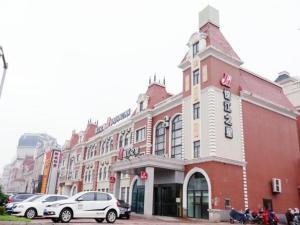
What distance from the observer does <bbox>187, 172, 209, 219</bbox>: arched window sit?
24.5 m

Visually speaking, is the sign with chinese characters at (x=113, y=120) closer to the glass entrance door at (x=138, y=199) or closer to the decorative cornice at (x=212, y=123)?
the glass entrance door at (x=138, y=199)

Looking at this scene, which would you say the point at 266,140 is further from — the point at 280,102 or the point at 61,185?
the point at 61,185

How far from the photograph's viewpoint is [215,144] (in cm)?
2486

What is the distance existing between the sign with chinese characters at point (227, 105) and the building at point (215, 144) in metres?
0.09

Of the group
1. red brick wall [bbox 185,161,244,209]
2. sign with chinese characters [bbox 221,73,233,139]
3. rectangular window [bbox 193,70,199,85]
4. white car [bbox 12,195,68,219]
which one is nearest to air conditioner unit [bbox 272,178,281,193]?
red brick wall [bbox 185,161,244,209]

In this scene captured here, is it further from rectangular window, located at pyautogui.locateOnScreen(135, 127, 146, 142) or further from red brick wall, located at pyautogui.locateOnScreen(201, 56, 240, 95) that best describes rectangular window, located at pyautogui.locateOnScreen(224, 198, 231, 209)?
rectangular window, located at pyautogui.locateOnScreen(135, 127, 146, 142)

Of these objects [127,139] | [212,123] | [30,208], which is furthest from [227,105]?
[127,139]

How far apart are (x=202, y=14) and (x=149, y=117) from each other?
497 inches

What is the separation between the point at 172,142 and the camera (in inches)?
1233

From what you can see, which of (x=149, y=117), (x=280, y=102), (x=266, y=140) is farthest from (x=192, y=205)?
(x=280, y=102)

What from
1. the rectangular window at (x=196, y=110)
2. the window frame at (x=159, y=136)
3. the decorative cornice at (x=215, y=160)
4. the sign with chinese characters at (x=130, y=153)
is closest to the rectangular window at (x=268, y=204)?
Result: the decorative cornice at (x=215, y=160)

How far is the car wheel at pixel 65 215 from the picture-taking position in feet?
50.4

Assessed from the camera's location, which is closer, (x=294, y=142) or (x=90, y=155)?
(x=294, y=142)

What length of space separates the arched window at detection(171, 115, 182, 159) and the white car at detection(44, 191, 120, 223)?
13.6m
